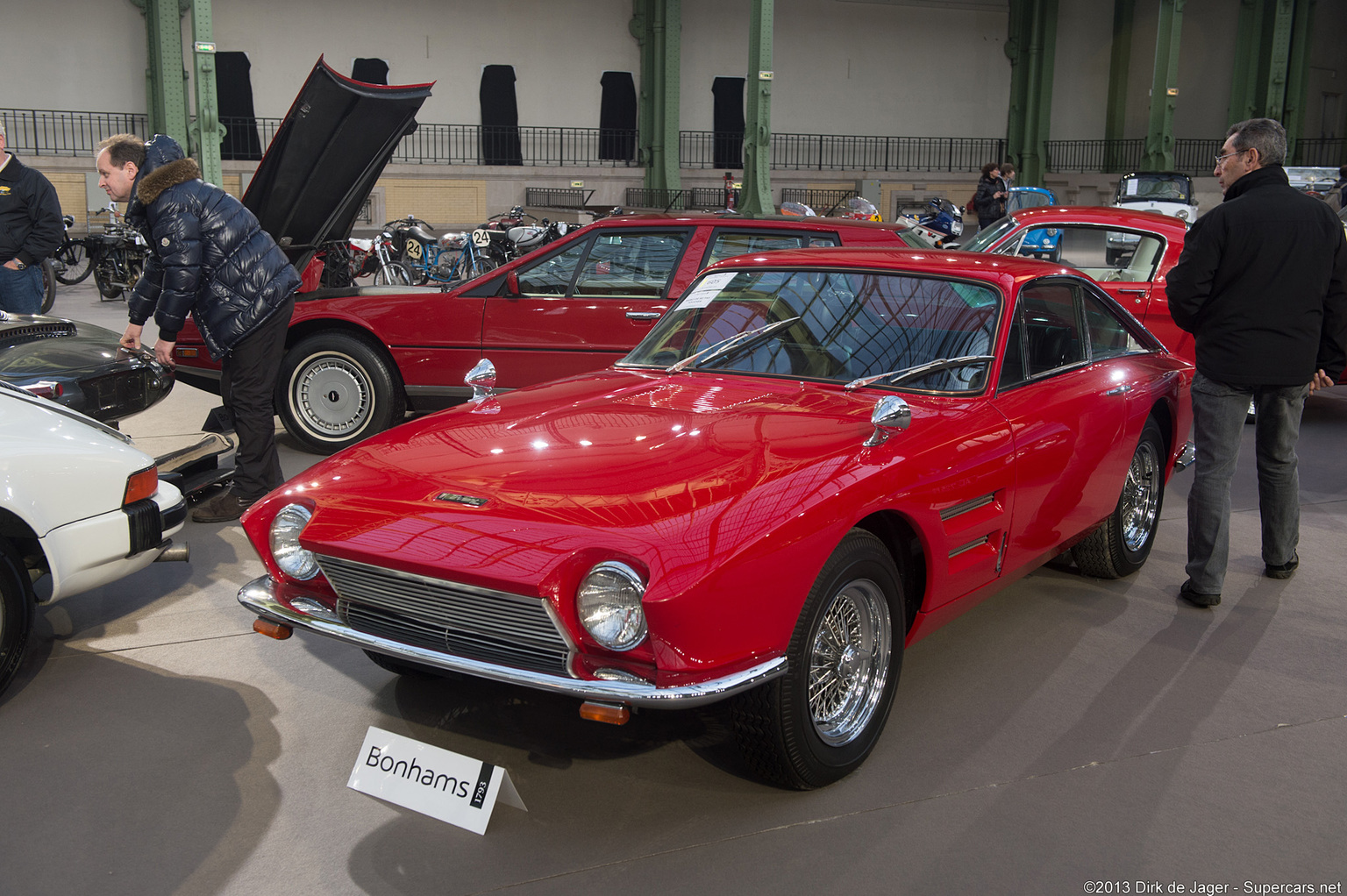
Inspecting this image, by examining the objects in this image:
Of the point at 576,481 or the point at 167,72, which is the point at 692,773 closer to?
the point at 576,481

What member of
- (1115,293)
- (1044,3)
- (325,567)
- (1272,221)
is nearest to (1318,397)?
(1115,293)

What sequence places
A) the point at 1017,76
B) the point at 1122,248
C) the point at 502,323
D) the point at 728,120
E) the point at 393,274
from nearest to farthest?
the point at 502,323 < the point at 1122,248 < the point at 393,274 < the point at 728,120 < the point at 1017,76

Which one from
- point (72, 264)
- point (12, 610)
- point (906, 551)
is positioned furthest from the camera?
point (72, 264)

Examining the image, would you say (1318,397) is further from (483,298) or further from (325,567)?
(325,567)

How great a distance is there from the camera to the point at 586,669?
8.20ft

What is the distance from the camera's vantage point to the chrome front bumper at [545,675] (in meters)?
2.40

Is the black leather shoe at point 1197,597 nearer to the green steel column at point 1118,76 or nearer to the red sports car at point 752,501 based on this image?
the red sports car at point 752,501

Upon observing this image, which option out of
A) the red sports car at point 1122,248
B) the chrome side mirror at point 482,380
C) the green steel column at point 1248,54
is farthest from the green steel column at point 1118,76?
the chrome side mirror at point 482,380

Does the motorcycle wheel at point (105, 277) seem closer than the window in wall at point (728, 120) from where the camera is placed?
Yes

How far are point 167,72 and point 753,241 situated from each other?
47.0 feet

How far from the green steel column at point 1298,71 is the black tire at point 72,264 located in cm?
2852

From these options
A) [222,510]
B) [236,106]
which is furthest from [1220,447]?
[236,106]

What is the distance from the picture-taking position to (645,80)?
2711 centimetres

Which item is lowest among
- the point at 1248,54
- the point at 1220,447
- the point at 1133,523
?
the point at 1133,523
